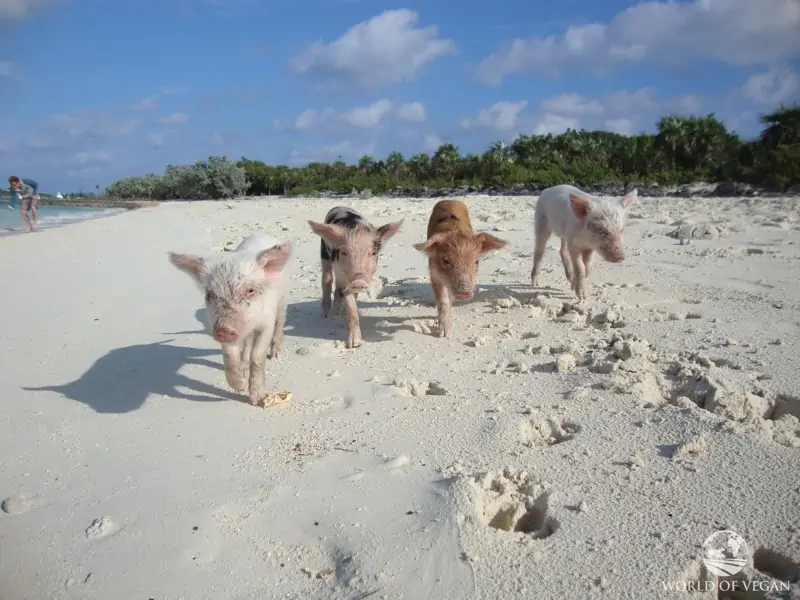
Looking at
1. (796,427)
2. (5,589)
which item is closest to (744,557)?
(796,427)

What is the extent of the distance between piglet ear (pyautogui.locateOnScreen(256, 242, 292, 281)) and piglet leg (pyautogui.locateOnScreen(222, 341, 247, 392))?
1.96ft

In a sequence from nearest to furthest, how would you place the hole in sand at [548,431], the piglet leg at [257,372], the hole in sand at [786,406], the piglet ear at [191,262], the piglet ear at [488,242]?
1. the hole in sand at [548,431]
2. the hole in sand at [786,406]
3. the piglet ear at [191,262]
4. the piglet leg at [257,372]
5. the piglet ear at [488,242]

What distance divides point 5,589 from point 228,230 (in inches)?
486

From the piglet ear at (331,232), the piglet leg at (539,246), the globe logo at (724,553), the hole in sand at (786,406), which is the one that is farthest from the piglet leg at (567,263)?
the globe logo at (724,553)

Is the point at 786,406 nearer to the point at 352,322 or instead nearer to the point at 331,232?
the point at 352,322

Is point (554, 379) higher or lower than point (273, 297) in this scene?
lower

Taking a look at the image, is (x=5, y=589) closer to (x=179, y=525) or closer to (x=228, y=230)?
(x=179, y=525)

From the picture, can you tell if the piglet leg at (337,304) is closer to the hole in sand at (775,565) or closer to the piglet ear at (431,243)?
the piglet ear at (431,243)

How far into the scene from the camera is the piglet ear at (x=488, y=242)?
20.6 feet

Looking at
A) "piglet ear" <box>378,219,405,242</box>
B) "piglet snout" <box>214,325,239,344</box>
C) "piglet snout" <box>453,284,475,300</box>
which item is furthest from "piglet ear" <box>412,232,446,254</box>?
"piglet snout" <box>214,325,239,344</box>

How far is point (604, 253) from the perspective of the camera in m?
6.93

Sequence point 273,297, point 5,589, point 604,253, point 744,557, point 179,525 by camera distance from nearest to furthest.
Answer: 1. point 744,557
2. point 5,589
3. point 179,525
4. point 273,297
5. point 604,253

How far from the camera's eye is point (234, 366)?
4395mm

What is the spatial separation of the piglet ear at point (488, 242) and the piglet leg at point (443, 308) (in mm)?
594
